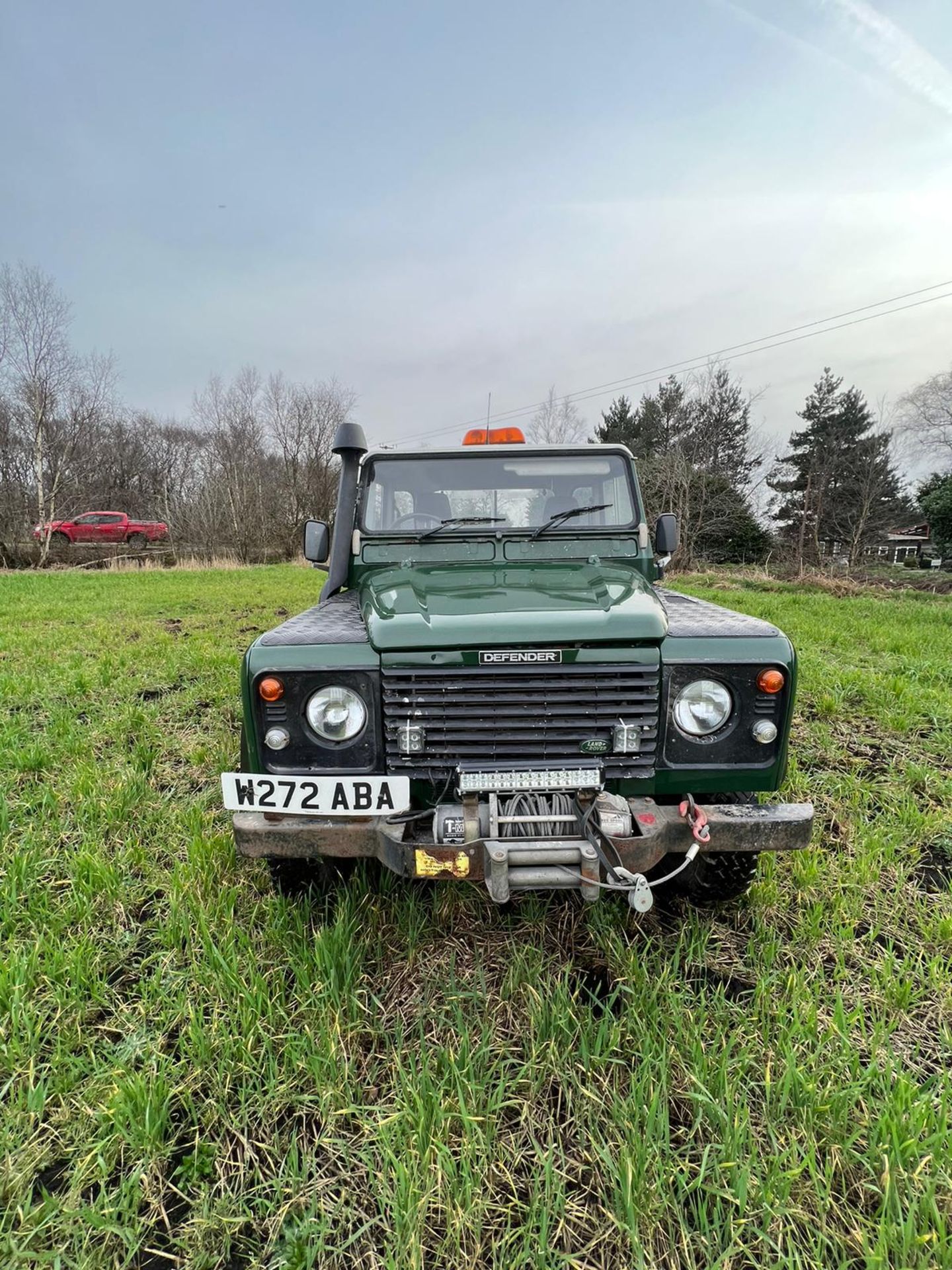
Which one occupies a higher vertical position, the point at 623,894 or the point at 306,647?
the point at 306,647

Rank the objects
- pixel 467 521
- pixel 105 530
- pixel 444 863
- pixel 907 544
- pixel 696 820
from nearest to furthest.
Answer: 1. pixel 444 863
2. pixel 696 820
3. pixel 467 521
4. pixel 105 530
5. pixel 907 544

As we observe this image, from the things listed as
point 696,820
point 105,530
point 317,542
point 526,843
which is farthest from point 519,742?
point 105,530

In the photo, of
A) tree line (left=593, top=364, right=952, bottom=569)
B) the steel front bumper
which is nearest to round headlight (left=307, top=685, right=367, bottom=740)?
the steel front bumper

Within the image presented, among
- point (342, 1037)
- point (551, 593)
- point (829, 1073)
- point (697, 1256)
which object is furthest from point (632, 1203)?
point (551, 593)

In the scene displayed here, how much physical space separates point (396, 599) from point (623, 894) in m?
1.47

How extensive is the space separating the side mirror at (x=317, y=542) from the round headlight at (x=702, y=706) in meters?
2.01

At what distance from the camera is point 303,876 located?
252 cm

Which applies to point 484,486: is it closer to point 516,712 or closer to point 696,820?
point 516,712

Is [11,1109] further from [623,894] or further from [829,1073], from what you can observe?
[829,1073]

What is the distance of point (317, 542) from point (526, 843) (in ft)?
6.96

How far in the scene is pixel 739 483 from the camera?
1184 inches

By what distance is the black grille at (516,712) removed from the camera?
206 cm

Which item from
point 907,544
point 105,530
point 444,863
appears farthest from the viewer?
point 907,544

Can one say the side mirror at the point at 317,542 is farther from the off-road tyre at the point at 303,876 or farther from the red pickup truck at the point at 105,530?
the red pickup truck at the point at 105,530
